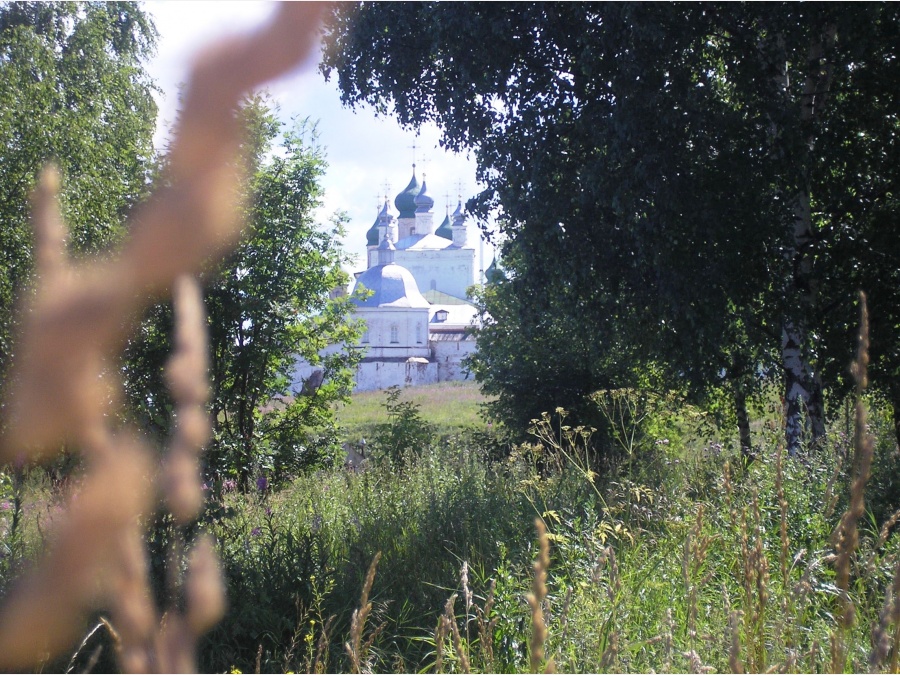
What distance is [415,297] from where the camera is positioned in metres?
64.9

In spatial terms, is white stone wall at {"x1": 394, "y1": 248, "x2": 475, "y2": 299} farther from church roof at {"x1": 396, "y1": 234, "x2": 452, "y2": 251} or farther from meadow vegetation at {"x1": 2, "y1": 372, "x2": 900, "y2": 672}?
meadow vegetation at {"x1": 2, "y1": 372, "x2": 900, "y2": 672}

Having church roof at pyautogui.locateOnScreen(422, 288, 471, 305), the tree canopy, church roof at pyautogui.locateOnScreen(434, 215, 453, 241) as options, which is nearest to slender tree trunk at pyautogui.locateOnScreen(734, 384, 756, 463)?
the tree canopy

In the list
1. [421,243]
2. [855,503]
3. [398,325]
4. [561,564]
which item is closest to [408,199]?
[421,243]

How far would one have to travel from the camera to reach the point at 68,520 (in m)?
0.28

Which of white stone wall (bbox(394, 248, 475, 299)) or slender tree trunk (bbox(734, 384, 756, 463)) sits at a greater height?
white stone wall (bbox(394, 248, 475, 299))

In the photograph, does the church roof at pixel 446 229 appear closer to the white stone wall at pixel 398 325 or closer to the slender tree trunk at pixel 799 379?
the white stone wall at pixel 398 325

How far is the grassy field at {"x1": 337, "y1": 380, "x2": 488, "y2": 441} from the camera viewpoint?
22.5 m

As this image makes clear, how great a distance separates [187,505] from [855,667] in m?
2.49

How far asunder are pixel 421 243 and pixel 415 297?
1903 cm

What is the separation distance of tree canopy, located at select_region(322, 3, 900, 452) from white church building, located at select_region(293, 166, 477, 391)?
22.0 metres

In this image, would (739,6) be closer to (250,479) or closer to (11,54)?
(250,479)

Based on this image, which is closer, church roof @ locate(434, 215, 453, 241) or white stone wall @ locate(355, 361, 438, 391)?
white stone wall @ locate(355, 361, 438, 391)

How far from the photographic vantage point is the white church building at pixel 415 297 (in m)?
51.9

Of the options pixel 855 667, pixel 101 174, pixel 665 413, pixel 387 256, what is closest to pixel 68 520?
pixel 855 667
